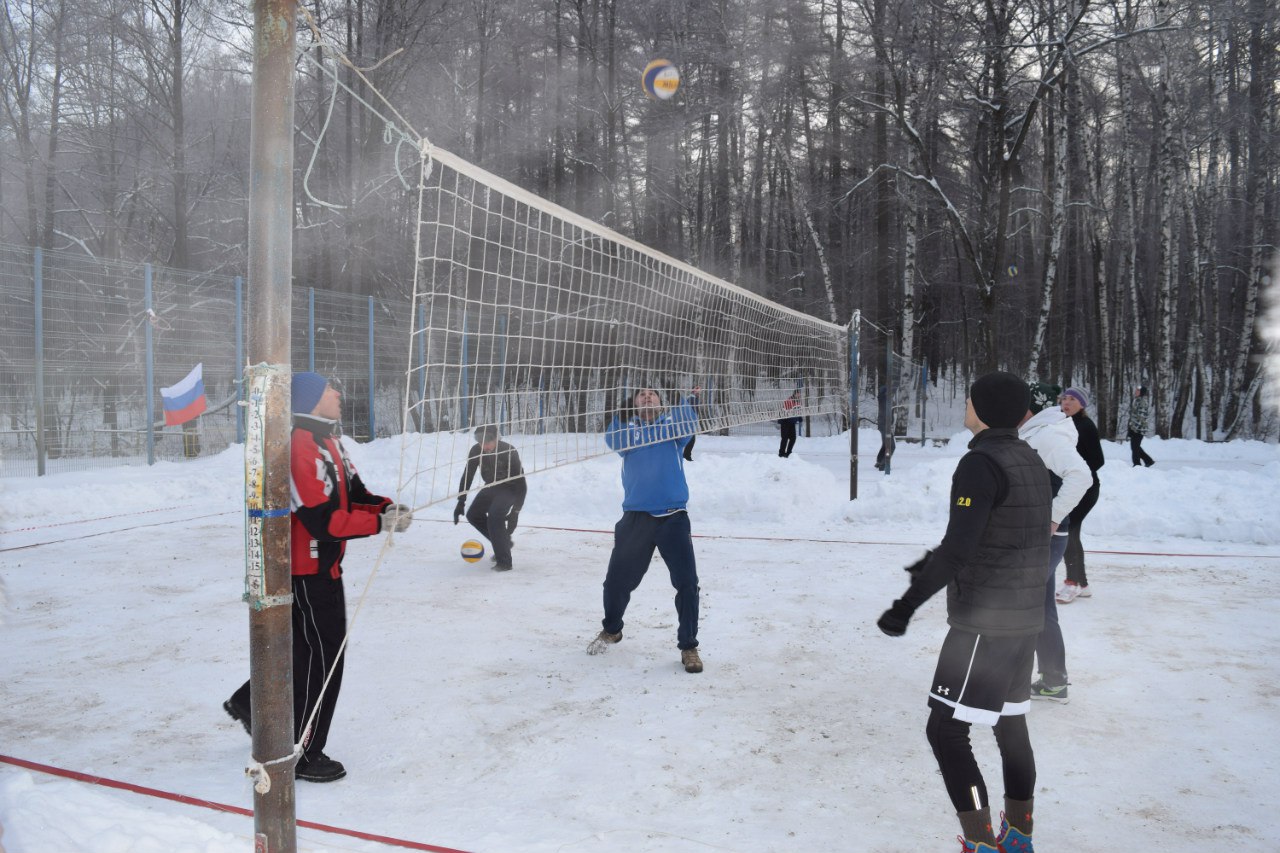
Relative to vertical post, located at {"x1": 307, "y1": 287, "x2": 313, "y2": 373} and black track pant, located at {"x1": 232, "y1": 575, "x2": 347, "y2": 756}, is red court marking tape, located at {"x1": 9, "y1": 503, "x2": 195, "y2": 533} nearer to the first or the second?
vertical post, located at {"x1": 307, "y1": 287, "x2": 313, "y2": 373}

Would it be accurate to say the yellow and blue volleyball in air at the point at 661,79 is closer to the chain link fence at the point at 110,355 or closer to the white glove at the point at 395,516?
the chain link fence at the point at 110,355

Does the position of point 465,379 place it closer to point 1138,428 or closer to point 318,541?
point 318,541

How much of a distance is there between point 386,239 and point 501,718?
18909 millimetres

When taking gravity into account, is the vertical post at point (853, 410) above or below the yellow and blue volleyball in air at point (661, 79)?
below

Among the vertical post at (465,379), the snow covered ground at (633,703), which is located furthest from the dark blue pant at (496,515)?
the vertical post at (465,379)

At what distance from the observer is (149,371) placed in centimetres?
1216

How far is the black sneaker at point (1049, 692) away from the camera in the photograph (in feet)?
14.0

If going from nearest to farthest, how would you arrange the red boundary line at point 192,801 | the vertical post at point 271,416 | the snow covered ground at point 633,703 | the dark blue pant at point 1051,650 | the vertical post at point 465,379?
the vertical post at point 271,416 → the red boundary line at point 192,801 → the snow covered ground at point 633,703 → the vertical post at point 465,379 → the dark blue pant at point 1051,650

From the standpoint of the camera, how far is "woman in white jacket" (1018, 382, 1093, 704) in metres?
4.01

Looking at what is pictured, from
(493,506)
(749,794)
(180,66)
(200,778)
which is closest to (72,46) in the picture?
(180,66)

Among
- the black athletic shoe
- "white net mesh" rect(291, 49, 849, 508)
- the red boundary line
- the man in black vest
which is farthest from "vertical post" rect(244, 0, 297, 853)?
the man in black vest

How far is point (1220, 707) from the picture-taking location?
4.26 meters

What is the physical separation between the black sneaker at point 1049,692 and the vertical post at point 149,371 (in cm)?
1191

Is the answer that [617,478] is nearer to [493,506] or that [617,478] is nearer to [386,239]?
[493,506]
